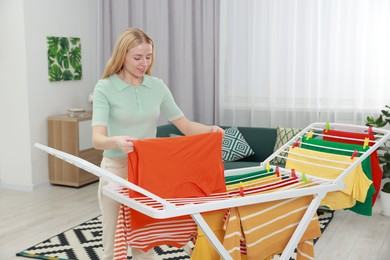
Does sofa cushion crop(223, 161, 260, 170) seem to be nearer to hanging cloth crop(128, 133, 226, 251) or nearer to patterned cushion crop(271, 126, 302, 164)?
patterned cushion crop(271, 126, 302, 164)

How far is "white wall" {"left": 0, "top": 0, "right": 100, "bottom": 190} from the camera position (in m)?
5.29

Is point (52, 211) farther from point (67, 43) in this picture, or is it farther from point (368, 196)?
point (368, 196)

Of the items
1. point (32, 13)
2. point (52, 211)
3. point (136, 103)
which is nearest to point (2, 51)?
point (32, 13)

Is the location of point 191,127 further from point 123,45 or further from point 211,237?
point 211,237

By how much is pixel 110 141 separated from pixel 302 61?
3.31m

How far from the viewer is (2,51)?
17.7 ft

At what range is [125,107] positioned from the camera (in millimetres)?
2529

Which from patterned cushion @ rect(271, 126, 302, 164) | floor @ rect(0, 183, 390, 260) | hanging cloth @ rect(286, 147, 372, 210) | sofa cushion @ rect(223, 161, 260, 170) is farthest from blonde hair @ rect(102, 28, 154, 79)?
patterned cushion @ rect(271, 126, 302, 164)

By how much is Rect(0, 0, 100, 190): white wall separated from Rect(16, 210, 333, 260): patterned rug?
4.95ft

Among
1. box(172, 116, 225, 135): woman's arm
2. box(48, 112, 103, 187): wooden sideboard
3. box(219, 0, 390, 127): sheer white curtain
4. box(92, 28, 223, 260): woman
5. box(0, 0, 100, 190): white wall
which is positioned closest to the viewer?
box(92, 28, 223, 260): woman

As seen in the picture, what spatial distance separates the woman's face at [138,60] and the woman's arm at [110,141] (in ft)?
0.99

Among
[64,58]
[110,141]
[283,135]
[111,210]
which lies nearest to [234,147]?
[283,135]

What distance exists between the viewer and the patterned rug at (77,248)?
144 inches

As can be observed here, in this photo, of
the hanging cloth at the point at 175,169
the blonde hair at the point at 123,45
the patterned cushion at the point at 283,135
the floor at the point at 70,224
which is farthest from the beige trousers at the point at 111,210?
the patterned cushion at the point at 283,135
